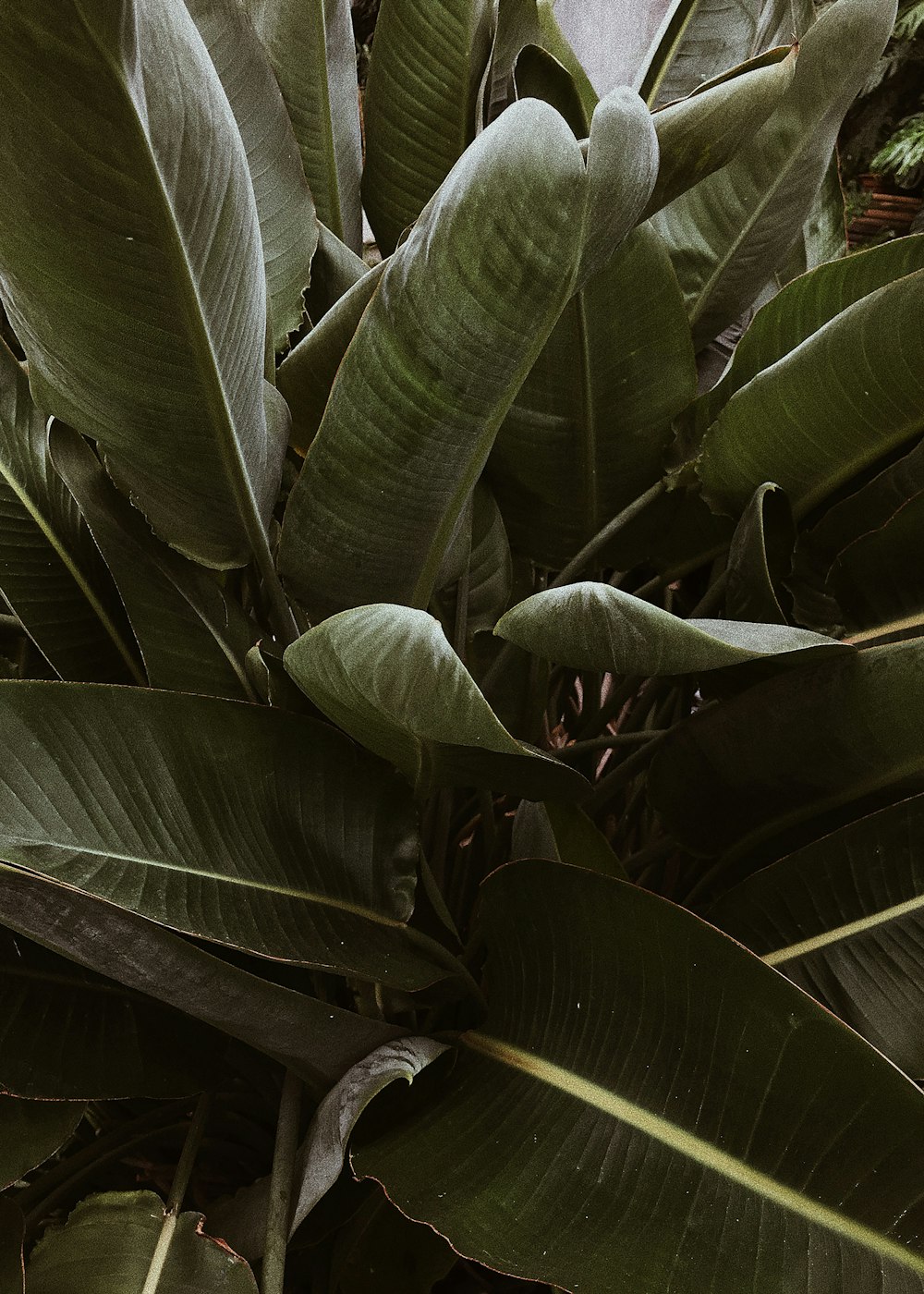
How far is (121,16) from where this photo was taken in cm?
34

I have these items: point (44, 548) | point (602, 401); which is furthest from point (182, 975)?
point (602, 401)

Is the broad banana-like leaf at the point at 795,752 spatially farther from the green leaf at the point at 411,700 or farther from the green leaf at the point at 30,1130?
the green leaf at the point at 30,1130

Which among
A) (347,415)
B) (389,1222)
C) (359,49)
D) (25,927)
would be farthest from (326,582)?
(359,49)

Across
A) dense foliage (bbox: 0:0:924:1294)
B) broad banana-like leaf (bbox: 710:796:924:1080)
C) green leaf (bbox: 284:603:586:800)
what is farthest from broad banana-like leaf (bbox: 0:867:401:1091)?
broad banana-like leaf (bbox: 710:796:924:1080)

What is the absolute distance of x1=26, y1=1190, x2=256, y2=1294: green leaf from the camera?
1.46ft

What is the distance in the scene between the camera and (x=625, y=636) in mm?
425

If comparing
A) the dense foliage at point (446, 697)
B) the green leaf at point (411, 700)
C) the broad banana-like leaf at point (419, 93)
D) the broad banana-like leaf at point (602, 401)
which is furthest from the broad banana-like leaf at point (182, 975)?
the broad banana-like leaf at point (419, 93)

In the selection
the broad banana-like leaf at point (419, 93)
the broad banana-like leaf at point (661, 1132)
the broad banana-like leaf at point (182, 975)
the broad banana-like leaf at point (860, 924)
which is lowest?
the broad banana-like leaf at point (860, 924)

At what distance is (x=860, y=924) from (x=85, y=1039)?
1.35 ft

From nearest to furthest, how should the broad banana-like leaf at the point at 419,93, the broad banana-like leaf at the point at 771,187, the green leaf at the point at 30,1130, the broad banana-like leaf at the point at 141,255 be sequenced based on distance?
the broad banana-like leaf at the point at 141,255
the green leaf at the point at 30,1130
the broad banana-like leaf at the point at 771,187
the broad banana-like leaf at the point at 419,93

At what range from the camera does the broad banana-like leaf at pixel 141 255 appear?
35cm

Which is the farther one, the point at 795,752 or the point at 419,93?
the point at 419,93

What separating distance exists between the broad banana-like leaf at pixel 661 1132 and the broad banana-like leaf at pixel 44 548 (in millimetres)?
324

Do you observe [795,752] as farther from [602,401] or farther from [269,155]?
[269,155]
